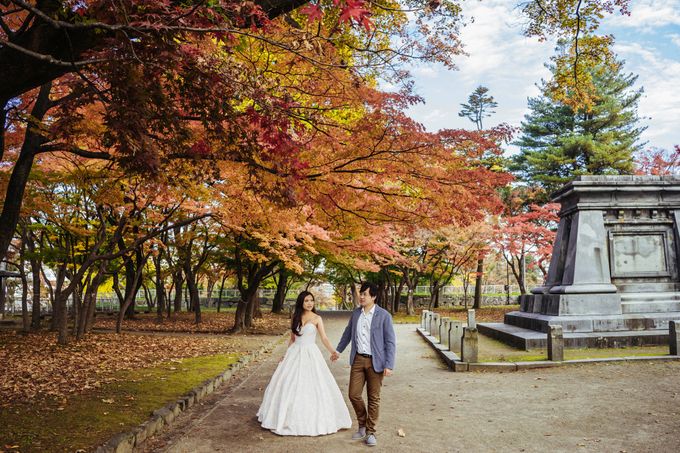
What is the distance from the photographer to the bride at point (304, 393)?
6223 millimetres

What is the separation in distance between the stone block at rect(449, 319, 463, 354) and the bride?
22.2ft

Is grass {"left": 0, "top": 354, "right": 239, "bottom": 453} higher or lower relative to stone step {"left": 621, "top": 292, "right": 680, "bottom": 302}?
lower

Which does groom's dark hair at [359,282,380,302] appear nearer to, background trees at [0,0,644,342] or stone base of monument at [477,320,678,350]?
background trees at [0,0,644,342]

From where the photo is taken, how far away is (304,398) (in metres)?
6.29

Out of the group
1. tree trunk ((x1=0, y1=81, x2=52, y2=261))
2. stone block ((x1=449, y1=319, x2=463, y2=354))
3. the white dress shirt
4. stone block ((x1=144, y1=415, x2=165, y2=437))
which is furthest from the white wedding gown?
stone block ((x1=449, y1=319, x2=463, y2=354))

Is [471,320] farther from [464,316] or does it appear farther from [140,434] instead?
[464,316]

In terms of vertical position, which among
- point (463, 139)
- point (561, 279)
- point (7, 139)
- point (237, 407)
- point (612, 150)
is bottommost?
point (237, 407)

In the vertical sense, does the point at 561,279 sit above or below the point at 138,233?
below

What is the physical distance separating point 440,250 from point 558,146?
11856mm

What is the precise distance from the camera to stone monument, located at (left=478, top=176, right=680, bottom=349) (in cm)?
1427

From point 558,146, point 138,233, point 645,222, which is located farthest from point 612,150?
point 138,233

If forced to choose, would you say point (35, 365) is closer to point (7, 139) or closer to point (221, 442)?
point (7, 139)

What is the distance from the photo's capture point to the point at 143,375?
33.8ft

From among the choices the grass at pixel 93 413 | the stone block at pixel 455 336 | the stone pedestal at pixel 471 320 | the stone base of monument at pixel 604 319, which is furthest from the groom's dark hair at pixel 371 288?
the stone base of monument at pixel 604 319
